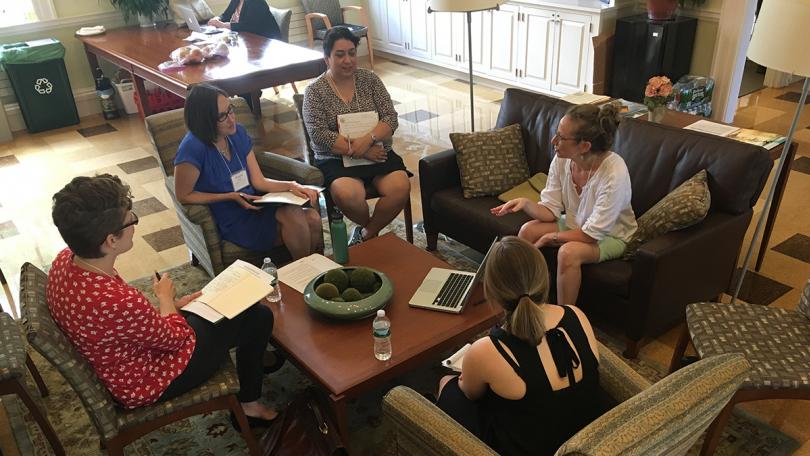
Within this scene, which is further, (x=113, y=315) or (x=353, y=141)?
(x=353, y=141)

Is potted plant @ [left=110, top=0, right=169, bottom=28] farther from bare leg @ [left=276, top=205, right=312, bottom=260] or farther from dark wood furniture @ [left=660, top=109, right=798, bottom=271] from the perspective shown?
dark wood furniture @ [left=660, top=109, right=798, bottom=271]

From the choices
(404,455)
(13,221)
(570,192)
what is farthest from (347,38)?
(13,221)

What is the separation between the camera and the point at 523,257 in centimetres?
154

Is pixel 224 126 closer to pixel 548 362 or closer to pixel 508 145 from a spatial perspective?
pixel 508 145

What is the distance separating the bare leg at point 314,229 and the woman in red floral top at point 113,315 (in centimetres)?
106

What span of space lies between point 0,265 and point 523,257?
323 centimetres

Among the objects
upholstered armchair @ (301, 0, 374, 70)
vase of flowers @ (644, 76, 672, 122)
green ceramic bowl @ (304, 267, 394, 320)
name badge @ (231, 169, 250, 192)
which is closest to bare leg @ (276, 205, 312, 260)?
name badge @ (231, 169, 250, 192)

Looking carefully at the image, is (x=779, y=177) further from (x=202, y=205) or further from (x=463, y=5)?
(x=202, y=205)

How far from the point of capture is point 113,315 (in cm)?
174

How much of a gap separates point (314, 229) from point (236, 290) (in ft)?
2.91

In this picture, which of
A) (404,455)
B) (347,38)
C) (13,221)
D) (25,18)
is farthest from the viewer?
(25,18)

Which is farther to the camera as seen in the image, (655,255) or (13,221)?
(13,221)

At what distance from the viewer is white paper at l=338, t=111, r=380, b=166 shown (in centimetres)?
331

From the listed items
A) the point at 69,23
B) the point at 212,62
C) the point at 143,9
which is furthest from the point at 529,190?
the point at 69,23
